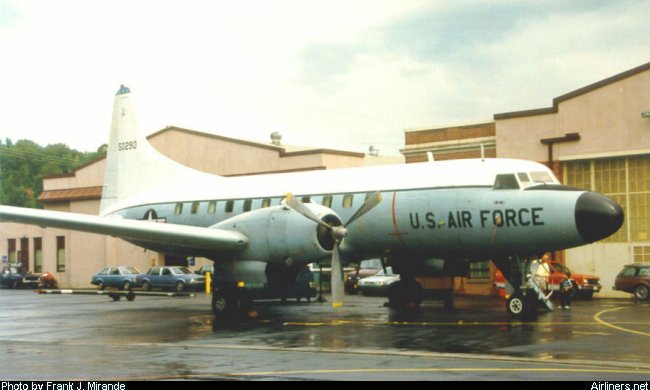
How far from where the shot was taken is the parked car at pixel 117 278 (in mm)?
→ 46156

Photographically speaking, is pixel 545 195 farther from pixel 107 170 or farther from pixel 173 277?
pixel 173 277

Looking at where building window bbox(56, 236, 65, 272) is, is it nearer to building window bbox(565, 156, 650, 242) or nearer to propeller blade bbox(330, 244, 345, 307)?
building window bbox(565, 156, 650, 242)

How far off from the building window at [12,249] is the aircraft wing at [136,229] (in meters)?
43.9

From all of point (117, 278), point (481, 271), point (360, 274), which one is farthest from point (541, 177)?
point (117, 278)

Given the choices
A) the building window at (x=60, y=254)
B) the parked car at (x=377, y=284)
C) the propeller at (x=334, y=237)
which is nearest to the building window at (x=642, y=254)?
the parked car at (x=377, y=284)

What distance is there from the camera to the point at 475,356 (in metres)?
14.0

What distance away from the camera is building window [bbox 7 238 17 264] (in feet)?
211

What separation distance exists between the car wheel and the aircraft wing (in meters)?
16.7

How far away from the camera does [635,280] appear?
31984mm

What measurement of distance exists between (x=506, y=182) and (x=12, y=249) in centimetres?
5176

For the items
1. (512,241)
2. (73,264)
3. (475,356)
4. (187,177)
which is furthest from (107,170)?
(73,264)

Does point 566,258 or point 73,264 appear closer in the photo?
point 566,258

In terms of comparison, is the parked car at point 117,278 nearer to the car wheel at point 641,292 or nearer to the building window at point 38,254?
the building window at point 38,254

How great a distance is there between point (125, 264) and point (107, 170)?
23506mm
